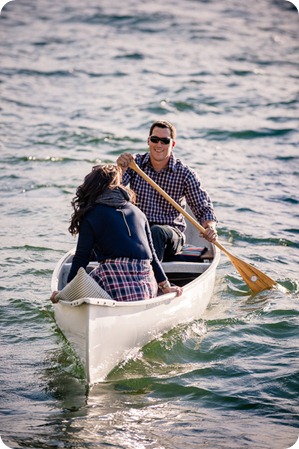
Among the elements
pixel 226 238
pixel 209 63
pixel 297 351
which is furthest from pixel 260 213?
pixel 209 63

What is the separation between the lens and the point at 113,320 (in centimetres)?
525

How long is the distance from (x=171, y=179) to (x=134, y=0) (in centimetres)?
1562

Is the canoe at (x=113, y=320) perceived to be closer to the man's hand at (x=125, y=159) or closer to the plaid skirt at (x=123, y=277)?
the plaid skirt at (x=123, y=277)

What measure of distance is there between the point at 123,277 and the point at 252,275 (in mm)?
2290

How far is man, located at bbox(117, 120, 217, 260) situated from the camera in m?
6.98

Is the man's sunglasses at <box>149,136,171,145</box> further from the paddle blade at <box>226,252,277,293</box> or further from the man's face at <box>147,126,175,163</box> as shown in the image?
the paddle blade at <box>226,252,277,293</box>

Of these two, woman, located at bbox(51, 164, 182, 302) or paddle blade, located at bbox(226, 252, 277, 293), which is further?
paddle blade, located at bbox(226, 252, 277, 293)

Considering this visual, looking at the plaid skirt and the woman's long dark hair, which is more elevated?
the woman's long dark hair

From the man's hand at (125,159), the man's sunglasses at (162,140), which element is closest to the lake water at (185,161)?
the man's hand at (125,159)

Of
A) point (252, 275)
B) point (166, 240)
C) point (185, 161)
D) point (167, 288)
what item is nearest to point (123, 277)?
point (167, 288)

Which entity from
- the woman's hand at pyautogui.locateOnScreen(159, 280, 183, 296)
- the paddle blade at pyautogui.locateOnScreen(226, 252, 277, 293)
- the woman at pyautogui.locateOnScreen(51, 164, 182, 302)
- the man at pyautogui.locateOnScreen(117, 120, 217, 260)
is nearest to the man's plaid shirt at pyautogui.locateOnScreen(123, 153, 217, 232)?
the man at pyautogui.locateOnScreen(117, 120, 217, 260)

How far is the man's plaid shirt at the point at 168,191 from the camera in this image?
707 centimetres

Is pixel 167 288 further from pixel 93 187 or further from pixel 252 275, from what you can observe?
pixel 252 275

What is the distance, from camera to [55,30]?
63.8 feet
